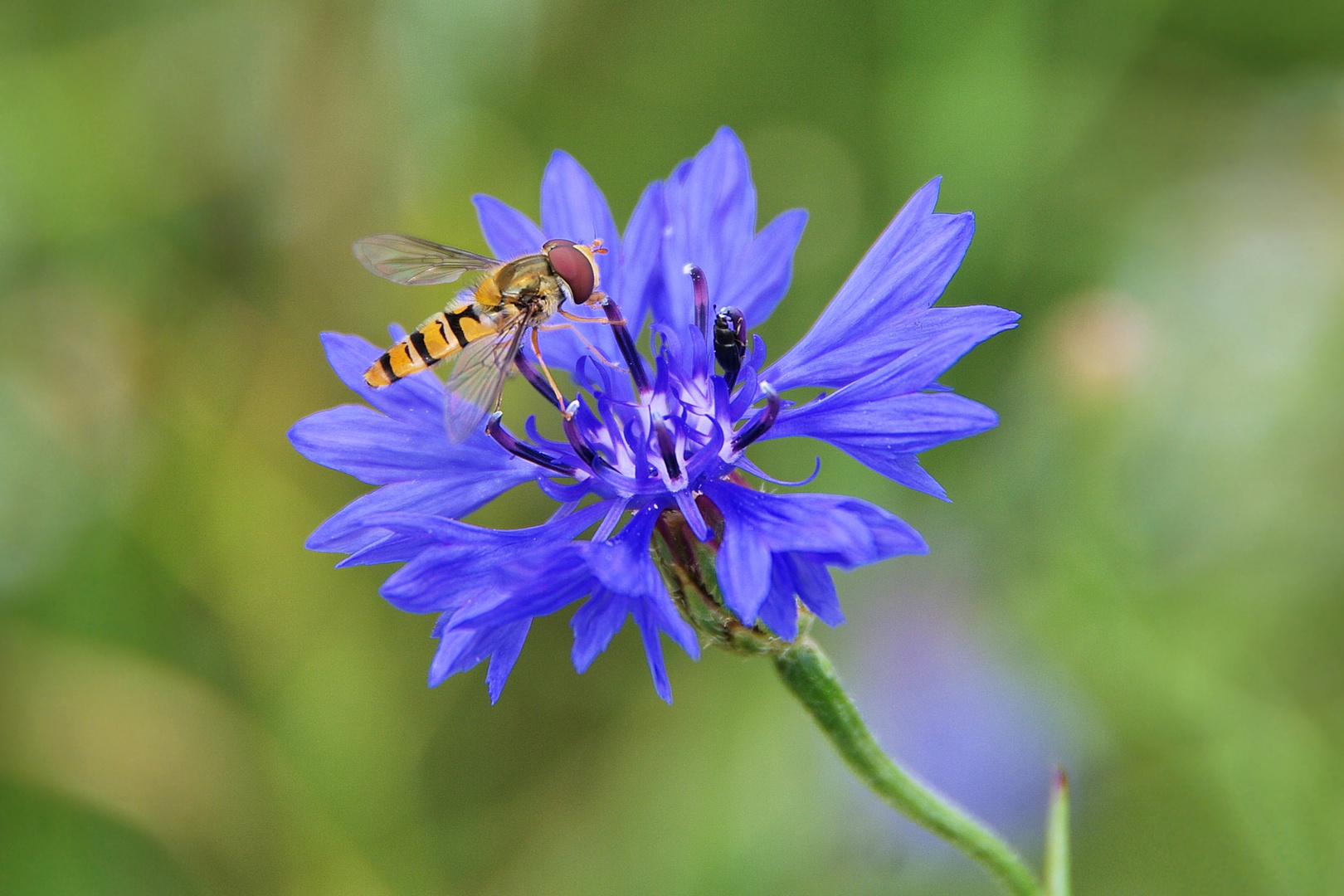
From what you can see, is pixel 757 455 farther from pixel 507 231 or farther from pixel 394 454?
pixel 394 454

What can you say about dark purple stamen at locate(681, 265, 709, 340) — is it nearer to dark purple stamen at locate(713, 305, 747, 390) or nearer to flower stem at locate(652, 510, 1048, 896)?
dark purple stamen at locate(713, 305, 747, 390)

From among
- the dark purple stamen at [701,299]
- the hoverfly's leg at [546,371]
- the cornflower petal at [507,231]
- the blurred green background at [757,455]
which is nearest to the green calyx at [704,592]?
A: the hoverfly's leg at [546,371]

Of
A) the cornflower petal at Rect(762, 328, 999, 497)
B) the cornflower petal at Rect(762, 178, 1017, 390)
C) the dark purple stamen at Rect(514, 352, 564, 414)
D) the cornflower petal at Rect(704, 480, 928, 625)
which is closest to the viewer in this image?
the cornflower petal at Rect(704, 480, 928, 625)

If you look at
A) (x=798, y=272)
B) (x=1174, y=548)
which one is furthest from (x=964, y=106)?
(x=1174, y=548)

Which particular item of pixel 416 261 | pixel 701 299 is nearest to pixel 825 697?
pixel 701 299

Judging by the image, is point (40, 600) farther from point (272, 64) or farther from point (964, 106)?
point (964, 106)

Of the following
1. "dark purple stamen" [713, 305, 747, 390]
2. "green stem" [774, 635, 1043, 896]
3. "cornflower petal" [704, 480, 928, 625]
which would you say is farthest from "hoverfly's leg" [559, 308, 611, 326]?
"green stem" [774, 635, 1043, 896]

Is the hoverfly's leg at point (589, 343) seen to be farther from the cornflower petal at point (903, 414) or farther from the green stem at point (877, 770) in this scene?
the green stem at point (877, 770)
